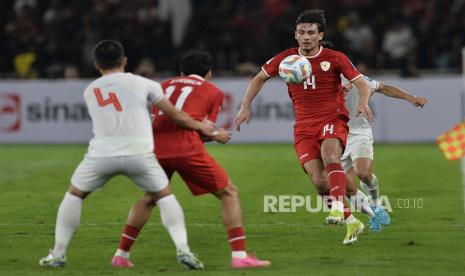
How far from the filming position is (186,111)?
900 cm

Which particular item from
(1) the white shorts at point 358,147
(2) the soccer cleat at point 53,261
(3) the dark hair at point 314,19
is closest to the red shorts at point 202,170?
(2) the soccer cleat at point 53,261

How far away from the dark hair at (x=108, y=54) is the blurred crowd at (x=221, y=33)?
15.1 meters

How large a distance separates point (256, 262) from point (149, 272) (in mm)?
879

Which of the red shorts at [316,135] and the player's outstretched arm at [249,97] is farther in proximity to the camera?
the player's outstretched arm at [249,97]

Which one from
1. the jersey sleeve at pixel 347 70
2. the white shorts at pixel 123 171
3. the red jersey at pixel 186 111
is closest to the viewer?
the white shorts at pixel 123 171

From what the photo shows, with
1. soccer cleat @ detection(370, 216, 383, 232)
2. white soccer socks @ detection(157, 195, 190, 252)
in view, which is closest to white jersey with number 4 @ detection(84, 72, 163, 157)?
white soccer socks @ detection(157, 195, 190, 252)

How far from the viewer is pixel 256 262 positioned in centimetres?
882

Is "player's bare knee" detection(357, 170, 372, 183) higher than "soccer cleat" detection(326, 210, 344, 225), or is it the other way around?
"player's bare knee" detection(357, 170, 372, 183)

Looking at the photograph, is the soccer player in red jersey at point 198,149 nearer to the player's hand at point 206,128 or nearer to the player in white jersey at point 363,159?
the player's hand at point 206,128

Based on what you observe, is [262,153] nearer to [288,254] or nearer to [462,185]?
[462,185]

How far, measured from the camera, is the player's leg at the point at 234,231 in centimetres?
883

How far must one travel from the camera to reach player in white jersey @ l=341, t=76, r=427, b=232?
11.1 m

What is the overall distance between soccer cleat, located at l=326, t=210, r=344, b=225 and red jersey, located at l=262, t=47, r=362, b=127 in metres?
0.94

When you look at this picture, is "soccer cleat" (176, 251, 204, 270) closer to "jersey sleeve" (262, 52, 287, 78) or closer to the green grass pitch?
the green grass pitch
